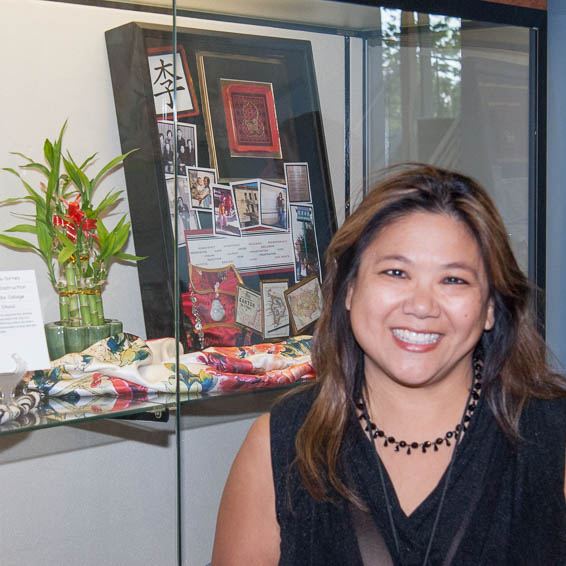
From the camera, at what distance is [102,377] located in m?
1.42

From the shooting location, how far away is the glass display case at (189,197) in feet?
4.78

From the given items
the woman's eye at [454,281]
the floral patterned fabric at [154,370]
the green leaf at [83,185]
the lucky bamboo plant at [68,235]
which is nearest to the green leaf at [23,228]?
the lucky bamboo plant at [68,235]

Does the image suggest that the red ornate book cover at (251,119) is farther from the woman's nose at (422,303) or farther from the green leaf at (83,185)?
the woman's nose at (422,303)

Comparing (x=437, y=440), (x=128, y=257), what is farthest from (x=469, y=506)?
(x=128, y=257)

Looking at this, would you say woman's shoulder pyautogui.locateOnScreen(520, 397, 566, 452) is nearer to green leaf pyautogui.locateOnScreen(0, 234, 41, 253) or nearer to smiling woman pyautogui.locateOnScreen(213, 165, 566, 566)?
smiling woman pyautogui.locateOnScreen(213, 165, 566, 566)

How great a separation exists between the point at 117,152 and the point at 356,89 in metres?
0.49

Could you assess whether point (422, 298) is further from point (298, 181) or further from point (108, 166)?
point (108, 166)

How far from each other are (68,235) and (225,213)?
0.90 ft

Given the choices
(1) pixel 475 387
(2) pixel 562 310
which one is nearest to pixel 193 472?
(1) pixel 475 387

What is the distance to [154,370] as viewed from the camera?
4.80ft

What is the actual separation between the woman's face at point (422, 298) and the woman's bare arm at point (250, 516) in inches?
10.6

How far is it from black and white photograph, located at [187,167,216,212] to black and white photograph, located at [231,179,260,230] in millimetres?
52

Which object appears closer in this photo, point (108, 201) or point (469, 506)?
point (469, 506)

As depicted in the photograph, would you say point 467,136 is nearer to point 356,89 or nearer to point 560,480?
point 356,89
